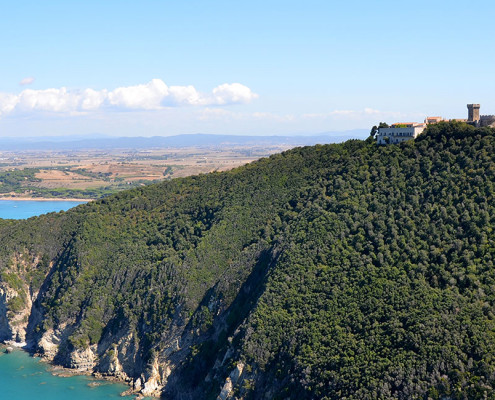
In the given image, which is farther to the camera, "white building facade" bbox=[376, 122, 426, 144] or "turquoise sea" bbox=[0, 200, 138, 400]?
"white building facade" bbox=[376, 122, 426, 144]

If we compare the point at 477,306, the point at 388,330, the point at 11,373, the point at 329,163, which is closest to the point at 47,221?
the point at 11,373

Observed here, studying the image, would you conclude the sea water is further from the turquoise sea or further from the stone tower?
the stone tower

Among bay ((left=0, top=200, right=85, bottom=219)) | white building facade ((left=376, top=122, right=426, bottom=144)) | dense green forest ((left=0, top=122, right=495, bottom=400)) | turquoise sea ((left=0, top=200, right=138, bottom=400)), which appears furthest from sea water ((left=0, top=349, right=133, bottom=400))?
bay ((left=0, top=200, right=85, bottom=219))

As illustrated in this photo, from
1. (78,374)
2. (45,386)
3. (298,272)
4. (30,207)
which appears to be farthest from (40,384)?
(30,207)

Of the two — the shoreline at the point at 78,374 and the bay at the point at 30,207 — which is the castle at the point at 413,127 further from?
the bay at the point at 30,207

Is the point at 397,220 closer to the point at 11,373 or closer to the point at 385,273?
the point at 385,273
